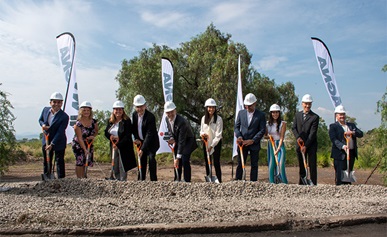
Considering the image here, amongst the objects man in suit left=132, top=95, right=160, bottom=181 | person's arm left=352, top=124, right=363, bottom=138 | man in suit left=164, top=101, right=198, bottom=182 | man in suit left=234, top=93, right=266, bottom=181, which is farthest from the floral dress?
person's arm left=352, top=124, right=363, bottom=138

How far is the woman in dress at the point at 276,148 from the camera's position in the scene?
7.59 m

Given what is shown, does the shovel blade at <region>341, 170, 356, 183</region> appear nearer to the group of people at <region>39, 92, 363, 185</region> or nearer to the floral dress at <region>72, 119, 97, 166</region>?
the group of people at <region>39, 92, 363, 185</region>

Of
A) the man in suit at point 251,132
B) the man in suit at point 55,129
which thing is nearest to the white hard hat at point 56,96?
the man in suit at point 55,129

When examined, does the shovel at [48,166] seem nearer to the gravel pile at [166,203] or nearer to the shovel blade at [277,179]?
the gravel pile at [166,203]

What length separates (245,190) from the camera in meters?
6.45

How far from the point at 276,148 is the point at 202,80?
1087 centimetres

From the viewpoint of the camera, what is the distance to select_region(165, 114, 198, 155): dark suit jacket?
740cm

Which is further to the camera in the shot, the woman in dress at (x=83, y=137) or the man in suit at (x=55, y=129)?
the woman in dress at (x=83, y=137)

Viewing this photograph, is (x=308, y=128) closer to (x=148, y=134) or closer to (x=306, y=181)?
(x=306, y=181)

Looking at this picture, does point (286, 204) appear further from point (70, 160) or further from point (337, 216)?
point (70, 160)

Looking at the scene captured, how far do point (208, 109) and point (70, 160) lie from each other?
13435 mm

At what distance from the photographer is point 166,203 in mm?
5805

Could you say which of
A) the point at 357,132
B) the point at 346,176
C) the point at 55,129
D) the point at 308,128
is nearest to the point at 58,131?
the point at 55,129

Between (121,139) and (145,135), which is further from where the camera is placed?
(145,135)
